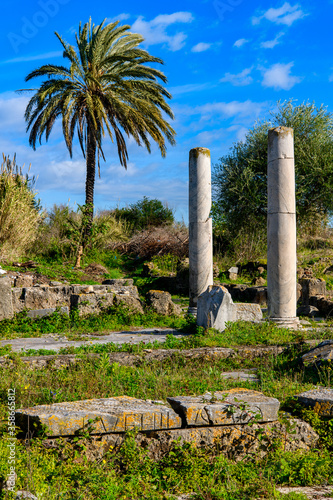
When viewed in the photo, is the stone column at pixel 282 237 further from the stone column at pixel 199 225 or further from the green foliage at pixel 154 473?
the green foliage at pixel 154 473

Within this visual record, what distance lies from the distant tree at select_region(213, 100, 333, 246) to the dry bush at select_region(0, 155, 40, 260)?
7875mm

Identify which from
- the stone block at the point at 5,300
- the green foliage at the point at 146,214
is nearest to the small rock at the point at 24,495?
the stone block at the point at 5,300

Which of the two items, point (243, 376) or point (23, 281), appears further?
point (23, 281)

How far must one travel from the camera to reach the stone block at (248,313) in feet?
33.1

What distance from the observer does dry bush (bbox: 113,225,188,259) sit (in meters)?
21.3

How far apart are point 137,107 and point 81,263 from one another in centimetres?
692

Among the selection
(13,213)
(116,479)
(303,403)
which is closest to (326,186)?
(13,213)

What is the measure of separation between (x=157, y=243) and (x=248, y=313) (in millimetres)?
11638

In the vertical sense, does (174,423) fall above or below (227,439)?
above

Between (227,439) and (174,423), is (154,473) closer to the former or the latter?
(174,423)

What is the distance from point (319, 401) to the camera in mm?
4500

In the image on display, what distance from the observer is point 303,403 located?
462 centimetres

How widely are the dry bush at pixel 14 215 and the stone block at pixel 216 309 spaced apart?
887 centimetres

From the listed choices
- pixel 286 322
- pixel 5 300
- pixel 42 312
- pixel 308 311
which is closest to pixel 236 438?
pixel 286 322
